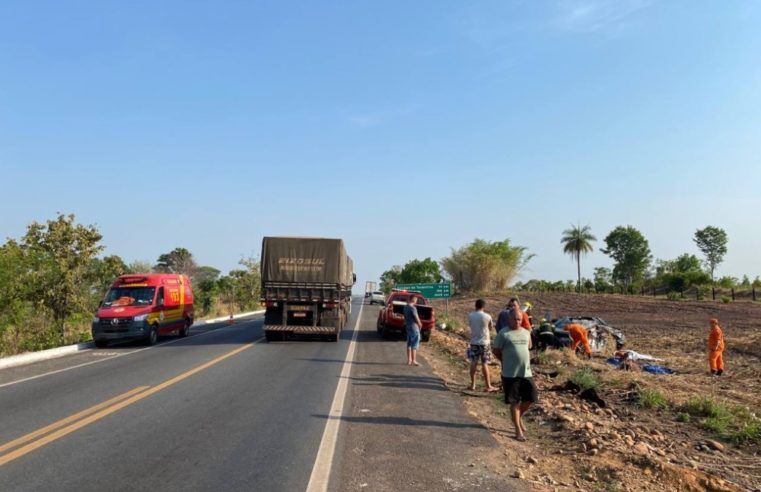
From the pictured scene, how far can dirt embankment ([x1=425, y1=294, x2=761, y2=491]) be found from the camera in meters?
5.75

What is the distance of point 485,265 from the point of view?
202ft

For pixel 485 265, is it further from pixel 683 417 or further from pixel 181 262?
pixel 683 417

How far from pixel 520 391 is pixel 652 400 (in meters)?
3.60

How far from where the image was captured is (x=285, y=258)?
19.5 meters

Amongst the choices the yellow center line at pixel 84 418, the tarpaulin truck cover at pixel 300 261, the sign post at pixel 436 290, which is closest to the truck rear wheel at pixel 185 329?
the tarpaulin truck cover at pixel 300 261

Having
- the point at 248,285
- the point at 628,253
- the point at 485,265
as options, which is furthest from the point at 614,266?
the point at 248,285

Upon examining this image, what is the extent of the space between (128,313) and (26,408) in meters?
10.2

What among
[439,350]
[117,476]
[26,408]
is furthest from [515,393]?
[439,350]

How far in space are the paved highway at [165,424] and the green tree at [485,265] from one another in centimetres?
4923

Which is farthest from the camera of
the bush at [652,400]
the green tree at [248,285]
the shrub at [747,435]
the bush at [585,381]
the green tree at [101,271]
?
the green tree at [248,285]

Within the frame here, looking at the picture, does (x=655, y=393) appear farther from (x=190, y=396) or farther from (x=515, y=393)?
(x=190, y=396)

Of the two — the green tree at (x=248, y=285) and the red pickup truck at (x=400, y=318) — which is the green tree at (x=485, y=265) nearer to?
the green tree at (x=248, y=285)

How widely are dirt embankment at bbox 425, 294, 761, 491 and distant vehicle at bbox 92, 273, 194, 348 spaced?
375 inches

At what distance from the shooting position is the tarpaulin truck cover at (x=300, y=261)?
63.4ft
